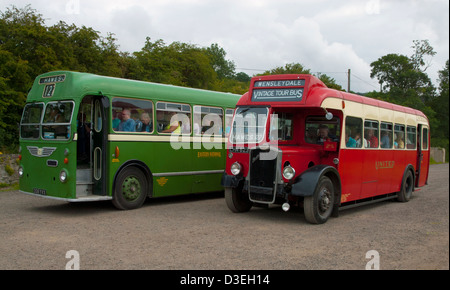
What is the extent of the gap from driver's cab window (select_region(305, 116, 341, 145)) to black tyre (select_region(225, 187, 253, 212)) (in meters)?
2.00

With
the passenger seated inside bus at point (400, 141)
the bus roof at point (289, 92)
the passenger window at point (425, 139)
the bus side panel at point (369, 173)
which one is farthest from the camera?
the passenger window at point (425, 139)

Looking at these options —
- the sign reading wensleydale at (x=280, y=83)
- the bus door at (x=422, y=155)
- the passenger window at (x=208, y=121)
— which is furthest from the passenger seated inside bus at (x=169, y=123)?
the bus door at (x=422, y=155)

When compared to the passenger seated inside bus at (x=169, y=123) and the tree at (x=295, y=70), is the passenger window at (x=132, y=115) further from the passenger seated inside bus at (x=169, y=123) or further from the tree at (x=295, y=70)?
the tree at (x=295, y=70)

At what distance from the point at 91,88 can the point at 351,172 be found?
6.20 metres

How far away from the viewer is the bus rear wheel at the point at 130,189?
10.6m

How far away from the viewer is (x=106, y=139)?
10.3 metres

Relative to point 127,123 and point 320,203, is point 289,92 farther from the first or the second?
point 127,123

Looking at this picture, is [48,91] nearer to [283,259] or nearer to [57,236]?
[57,236]

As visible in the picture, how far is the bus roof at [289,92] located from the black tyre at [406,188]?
4475mm

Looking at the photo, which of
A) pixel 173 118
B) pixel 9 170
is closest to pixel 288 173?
pixel 173 118

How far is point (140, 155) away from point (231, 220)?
2.95 metres

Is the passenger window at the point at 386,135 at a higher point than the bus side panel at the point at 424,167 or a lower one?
higher

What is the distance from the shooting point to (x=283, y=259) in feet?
21.4
